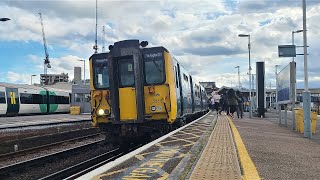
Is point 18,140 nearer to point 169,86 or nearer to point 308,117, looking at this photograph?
point 169,86

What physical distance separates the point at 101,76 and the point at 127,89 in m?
1.14

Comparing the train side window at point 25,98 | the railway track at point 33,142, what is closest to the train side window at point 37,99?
the train side window at point 25,98

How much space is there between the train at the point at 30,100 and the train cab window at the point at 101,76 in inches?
844

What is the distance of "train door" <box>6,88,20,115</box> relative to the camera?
1297 inches

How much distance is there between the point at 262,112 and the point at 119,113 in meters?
24.6

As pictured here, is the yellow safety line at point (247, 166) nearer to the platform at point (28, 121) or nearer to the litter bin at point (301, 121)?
the litter bin at point (301, 121)

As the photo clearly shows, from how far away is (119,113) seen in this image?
41.2ft

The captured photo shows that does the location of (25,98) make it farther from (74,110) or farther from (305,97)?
(305,97)

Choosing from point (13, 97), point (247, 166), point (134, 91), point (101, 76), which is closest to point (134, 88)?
point (134, 91)

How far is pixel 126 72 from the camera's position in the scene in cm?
1277

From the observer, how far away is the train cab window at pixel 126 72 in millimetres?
12680

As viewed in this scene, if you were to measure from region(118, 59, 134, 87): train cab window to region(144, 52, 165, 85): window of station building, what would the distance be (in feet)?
1.63

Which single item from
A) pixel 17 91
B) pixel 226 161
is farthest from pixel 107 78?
pixel 17 91

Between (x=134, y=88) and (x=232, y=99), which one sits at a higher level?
(x=134, y=88)
